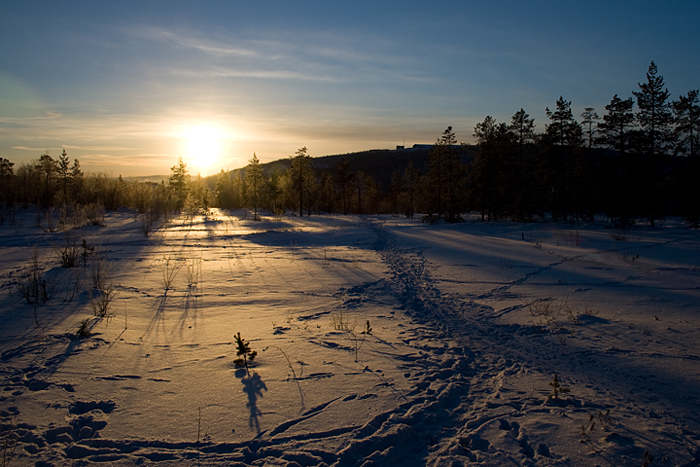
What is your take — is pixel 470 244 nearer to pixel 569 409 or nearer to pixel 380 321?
pixel 380 321

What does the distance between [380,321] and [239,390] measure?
2914 mm

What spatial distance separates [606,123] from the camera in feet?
96.8

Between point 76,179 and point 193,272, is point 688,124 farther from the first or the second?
point 76,179

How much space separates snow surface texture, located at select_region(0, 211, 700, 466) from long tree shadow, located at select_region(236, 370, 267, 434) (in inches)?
0.8

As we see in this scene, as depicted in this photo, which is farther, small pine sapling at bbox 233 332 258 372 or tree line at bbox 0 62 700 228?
tree line at bbox 0 62 700 228

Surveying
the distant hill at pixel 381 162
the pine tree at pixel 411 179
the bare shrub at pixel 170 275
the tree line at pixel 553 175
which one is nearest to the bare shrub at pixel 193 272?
the bare shrub at pixel 170 275

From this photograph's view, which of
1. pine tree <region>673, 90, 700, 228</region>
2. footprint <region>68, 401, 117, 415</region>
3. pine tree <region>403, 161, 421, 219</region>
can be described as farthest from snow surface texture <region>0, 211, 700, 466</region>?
pine tree <region>403, 161, 421, 219</region>

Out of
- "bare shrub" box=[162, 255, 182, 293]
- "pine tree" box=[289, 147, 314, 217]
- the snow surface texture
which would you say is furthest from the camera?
"pine tree" box=[289, 147, 314, 217]

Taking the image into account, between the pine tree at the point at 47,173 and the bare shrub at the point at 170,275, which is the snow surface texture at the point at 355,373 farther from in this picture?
the pine tree at the point at 47,173

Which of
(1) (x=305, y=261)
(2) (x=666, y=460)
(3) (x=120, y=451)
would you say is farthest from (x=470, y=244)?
(3) (x=120, y=451)

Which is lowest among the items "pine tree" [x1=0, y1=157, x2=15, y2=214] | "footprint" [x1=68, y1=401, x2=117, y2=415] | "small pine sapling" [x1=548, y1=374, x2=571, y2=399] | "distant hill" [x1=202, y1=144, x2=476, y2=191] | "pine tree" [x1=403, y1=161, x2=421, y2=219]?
"small pine sapling" [x1=548, y1=374, x2=571, y2=399]

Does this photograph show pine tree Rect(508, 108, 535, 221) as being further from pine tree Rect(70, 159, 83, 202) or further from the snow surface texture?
pine tree Rect(70, 159, 83, 202)

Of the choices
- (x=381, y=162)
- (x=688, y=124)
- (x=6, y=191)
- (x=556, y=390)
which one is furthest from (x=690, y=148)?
(x=381, y=162)

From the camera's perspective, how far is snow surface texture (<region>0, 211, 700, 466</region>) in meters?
2.79
